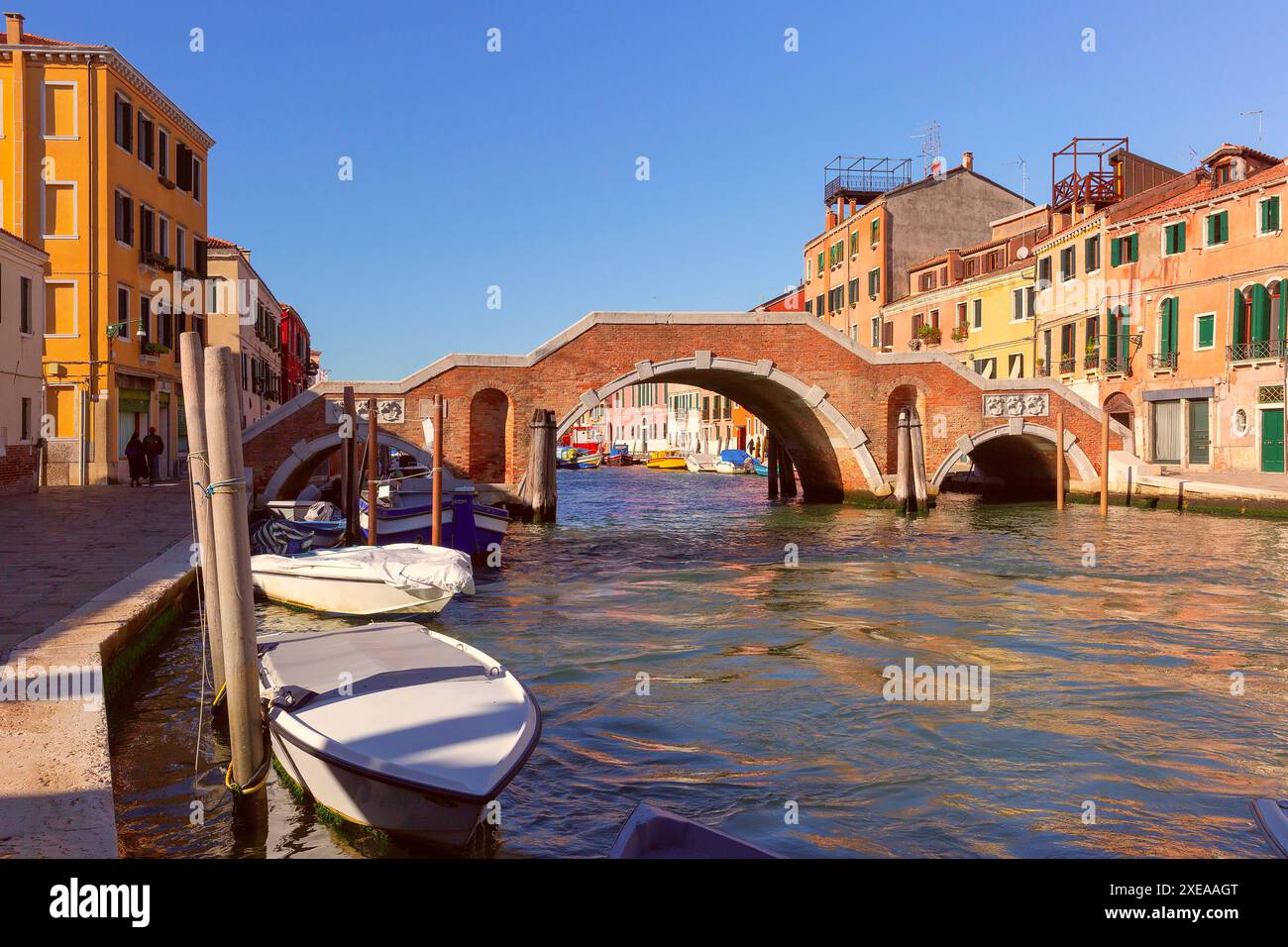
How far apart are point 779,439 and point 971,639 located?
21.4m

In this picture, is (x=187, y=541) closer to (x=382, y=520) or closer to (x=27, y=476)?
(x=382, y=520)

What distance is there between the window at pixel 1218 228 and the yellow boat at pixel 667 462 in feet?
107

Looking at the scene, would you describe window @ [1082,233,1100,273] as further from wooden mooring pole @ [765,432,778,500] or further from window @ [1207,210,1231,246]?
wooden mooring pole @ [765,432,778,500]

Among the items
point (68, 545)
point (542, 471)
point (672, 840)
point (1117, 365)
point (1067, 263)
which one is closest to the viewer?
point (672, 840)

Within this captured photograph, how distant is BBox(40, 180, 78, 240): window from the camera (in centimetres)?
2264

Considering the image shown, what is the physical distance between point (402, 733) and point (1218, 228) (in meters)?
27.3

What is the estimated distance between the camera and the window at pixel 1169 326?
28062mm

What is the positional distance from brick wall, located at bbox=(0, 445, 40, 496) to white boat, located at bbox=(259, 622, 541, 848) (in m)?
14.0

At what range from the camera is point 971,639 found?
33.0 feet

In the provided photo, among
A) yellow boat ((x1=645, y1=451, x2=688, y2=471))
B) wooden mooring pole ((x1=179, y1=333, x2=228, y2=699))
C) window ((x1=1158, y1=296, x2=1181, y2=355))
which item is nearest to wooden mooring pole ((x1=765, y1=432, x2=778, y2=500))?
window ((x1=1158, y1=296, x2=1181, y2=355))

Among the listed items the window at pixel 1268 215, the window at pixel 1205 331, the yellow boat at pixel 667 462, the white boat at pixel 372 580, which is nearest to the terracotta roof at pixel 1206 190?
the window at pixel 1268 215

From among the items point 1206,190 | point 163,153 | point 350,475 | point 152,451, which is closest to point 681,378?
point 350,475

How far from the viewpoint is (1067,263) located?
3228 cm

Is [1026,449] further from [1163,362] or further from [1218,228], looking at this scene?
[1218,228]
